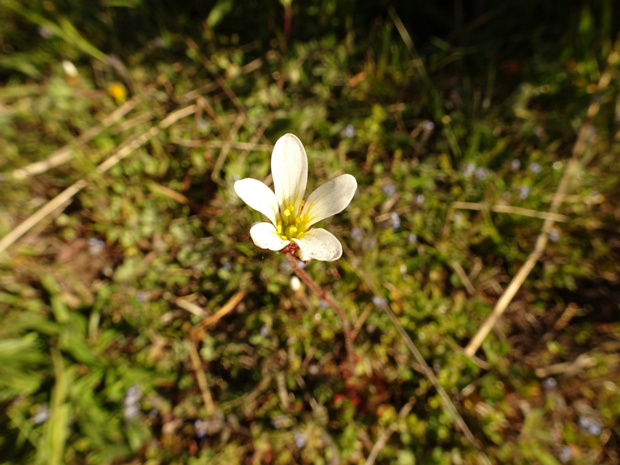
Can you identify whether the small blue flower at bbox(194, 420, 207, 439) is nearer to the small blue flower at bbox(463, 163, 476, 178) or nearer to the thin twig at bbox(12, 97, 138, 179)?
the thin twig at bbox(12, 97, 138, 179)

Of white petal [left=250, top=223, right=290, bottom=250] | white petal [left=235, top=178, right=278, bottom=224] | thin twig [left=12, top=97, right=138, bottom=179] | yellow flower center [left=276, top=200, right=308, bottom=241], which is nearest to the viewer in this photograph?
white petal [left=250, top=223, right=290, bottom=250]

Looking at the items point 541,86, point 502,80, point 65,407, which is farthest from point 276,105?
point 65,407

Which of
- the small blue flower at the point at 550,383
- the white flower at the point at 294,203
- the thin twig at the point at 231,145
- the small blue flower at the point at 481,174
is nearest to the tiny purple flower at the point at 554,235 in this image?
the small blue flower at the point at 481,174

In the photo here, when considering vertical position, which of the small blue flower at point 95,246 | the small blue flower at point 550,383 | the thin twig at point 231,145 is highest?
the thin twig at point 231,145

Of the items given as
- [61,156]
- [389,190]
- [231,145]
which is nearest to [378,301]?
[389,190]

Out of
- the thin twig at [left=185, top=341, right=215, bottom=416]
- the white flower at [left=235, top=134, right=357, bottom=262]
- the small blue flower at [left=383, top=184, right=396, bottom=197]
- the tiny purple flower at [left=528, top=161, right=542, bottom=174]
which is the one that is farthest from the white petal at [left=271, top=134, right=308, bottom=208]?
the tiny purple flower at [left=528, top=161, right=542, bottom=174]

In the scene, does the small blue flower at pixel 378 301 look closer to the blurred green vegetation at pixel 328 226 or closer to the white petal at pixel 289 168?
the blurred green vegetation at pixel 328 226
